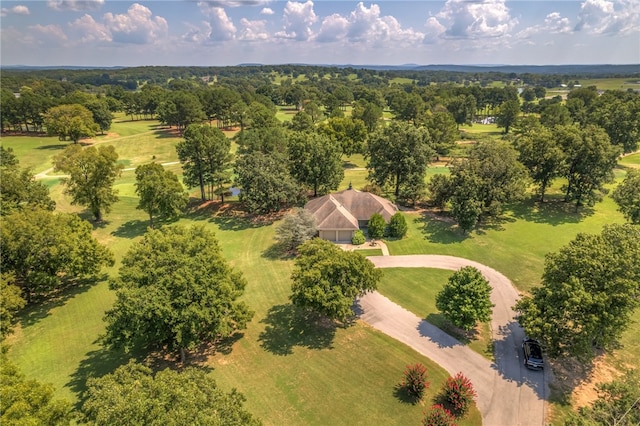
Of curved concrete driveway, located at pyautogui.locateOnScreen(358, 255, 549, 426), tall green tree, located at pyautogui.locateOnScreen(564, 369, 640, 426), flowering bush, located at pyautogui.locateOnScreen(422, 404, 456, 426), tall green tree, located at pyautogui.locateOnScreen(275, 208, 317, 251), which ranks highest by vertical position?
tall green tree, located at pyautogui.locateOnScreen(275, 208, 317, 251)

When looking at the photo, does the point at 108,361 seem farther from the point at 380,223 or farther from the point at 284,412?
the point at 380,223

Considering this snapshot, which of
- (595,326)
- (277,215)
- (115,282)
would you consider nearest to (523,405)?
(595,326)

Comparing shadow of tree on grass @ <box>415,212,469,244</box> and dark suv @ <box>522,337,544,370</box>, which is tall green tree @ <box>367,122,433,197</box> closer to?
shadow of tree on grass @ <box>415,212,469,244</box>

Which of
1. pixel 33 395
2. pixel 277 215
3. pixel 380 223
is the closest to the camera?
pixel 33 395

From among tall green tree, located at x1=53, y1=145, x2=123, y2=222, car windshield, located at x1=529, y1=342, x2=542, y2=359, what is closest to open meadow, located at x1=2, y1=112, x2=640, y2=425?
car windshield, located at x1=529, y1=342, x2=542, y2=359

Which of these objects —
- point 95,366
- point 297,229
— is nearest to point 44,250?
point 95,366

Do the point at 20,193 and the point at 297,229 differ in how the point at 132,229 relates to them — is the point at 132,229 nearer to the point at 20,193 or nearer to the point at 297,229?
the point at 20,193
